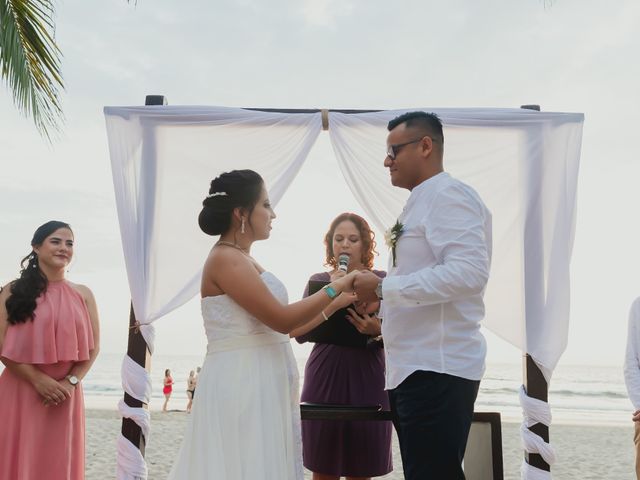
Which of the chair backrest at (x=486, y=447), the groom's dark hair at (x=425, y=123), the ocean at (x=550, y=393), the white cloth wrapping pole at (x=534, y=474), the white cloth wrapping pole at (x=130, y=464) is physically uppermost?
the groom's dark hair at (x=425, y=123)

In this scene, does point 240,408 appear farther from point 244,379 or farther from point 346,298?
point 346,298

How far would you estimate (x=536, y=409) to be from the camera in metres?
4.30

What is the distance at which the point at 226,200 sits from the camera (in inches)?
122

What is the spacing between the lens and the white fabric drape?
14.4 feet

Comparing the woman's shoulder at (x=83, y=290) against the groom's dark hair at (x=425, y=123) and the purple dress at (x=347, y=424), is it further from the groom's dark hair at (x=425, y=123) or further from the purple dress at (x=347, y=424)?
the groom's dark hair at (x=425, y=123)

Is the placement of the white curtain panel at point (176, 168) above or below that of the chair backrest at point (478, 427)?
above

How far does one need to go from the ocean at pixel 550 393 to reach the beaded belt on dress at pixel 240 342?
1613cm

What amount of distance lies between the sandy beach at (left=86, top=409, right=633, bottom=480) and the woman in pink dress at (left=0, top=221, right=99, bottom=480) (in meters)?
4.00

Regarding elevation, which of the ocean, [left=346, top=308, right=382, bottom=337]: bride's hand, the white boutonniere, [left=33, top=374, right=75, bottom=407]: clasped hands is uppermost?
the white boutonniere

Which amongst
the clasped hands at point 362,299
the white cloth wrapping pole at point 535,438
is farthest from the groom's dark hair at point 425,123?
the white cloth wrapping pole at point 535,438

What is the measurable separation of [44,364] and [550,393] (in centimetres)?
2895

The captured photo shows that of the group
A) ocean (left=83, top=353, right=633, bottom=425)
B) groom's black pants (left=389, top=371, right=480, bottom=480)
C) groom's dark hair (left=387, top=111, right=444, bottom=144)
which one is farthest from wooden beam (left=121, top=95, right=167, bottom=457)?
ocean (left=83, top=353, right=633, bottom=425)

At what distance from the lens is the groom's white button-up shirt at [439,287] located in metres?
2.50

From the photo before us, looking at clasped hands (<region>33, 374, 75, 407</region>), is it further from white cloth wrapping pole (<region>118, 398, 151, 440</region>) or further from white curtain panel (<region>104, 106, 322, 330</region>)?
white curtain panel (<region>104, 106, 322, 330</region>)
